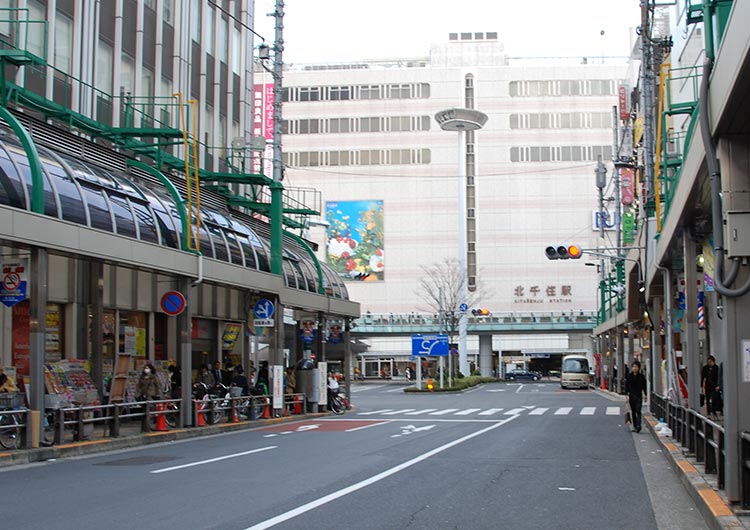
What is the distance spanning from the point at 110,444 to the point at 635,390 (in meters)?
13.2

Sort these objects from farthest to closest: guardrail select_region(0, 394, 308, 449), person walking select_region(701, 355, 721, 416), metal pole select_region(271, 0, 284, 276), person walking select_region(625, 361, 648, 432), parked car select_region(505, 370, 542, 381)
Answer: parked car select_region(505, 370, 542, 381)
metal pole select_region(271, 0, 284, 276)
person walking select_region(625, 361, 648, 432)
person walking select_region(701, 355, 721, 416)
guardrail select_region(0, 394, 308, 449)

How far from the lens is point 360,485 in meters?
12.8

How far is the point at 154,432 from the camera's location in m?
21.1

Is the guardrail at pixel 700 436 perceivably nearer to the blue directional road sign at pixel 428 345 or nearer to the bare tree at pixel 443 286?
the blue directional road sign at pixel 428 345

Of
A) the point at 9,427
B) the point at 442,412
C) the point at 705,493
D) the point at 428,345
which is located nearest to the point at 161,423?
the point at 9,427

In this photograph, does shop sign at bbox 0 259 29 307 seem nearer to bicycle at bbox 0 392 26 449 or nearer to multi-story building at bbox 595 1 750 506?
bicycle at bbox 0 392 26 449

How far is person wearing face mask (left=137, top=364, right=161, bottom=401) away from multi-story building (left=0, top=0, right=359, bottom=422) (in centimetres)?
79

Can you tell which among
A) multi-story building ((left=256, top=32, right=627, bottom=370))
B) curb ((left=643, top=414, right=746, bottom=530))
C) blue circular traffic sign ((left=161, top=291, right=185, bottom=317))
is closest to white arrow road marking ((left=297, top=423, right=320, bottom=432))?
blue circular traffic sign ((left=161, top=291, right=185, bottom=317))

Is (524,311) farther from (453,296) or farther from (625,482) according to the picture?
(625,482)

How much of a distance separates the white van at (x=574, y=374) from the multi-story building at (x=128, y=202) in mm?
31955

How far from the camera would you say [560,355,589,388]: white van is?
2552 inches

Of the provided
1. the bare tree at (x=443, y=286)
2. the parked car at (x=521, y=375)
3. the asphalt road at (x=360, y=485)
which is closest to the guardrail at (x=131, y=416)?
the asphalt road at (x=360, y=485)

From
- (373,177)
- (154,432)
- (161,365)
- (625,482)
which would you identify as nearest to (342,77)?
(373,177)

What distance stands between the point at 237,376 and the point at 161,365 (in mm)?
2752
